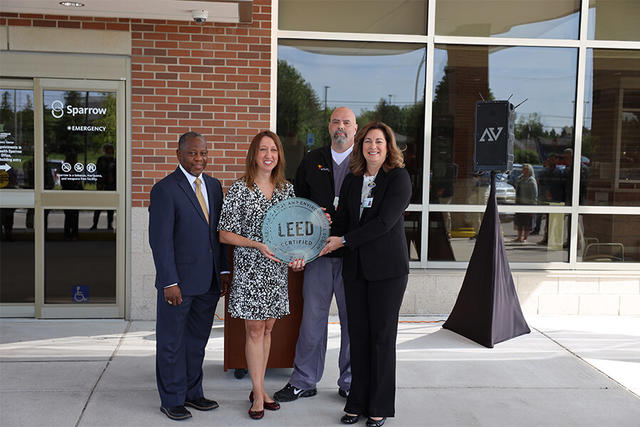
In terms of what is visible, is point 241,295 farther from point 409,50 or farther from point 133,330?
point 409,50

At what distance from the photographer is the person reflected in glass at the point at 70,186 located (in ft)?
20.1

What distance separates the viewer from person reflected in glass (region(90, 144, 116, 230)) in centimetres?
617

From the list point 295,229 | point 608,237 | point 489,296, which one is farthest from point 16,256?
point 608,237

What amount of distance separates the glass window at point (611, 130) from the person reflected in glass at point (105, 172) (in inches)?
202

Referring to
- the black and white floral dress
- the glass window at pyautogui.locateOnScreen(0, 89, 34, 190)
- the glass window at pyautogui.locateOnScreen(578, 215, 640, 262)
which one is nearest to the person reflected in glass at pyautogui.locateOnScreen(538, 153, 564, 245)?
the glass window at pyautogui.locateOnScreen(578, 215, 640, 262)

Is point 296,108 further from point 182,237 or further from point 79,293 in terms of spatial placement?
point 182,237

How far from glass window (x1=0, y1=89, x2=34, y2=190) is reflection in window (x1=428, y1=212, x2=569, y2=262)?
4.26 m

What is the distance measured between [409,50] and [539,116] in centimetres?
166

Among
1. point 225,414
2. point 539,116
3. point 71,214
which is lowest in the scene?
point 225,414

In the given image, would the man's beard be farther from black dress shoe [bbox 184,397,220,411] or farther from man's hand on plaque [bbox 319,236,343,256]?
black dress shoe [bbox 184,397,220,411]

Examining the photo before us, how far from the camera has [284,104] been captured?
6.68 metres

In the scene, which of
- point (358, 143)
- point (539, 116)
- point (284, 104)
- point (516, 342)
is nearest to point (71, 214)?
point (284, 104)

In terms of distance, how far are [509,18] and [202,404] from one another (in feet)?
17.3

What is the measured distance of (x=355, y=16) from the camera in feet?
22.0
